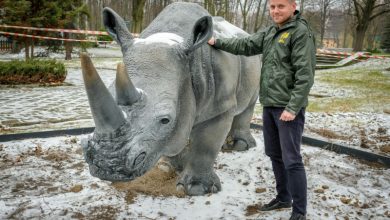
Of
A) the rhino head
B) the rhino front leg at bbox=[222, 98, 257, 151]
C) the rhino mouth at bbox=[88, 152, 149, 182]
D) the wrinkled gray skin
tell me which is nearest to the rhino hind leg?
the rhino front leg at bbox=[222, 98, 257, 151]

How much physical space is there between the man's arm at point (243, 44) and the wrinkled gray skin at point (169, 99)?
103mm

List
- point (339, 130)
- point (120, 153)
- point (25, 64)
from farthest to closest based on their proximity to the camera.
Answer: point (25, 64)
point (339, 130)
point (120, 153)

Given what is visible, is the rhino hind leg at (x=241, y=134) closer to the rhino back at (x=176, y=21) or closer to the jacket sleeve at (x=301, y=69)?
the rhino back at (x=176, y=21)

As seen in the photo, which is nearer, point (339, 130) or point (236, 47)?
point (236, 47)

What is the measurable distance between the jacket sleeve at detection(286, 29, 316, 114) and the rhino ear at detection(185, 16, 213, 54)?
683 mm

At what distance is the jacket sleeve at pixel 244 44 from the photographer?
348 centimetres

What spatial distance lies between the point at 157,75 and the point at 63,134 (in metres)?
3.84

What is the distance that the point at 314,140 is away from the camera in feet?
19.0

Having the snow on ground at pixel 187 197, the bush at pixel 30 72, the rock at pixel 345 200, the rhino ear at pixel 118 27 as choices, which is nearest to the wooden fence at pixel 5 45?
the bush at pixel 30 72

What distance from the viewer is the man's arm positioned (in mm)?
3484

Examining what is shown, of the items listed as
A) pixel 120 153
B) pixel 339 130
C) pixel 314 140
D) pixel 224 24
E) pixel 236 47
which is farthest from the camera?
pixel 339 130

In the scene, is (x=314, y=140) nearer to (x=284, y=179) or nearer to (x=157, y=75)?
(x=284, y=179)

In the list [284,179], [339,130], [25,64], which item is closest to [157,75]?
[284,179]

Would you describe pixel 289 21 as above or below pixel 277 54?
above
